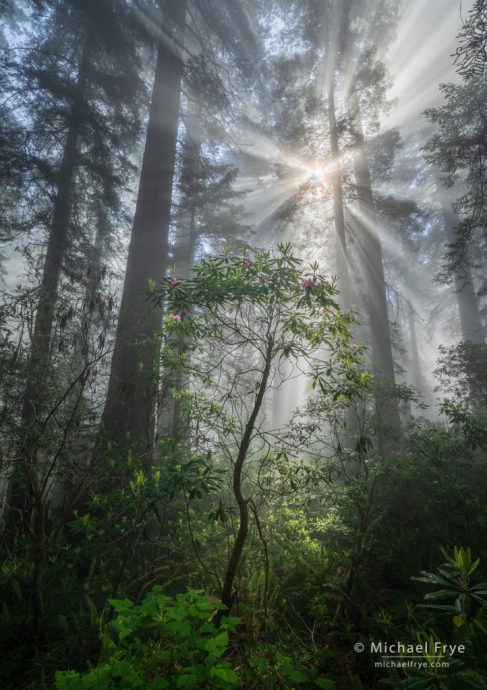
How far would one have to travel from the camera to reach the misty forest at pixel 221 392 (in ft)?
8.43

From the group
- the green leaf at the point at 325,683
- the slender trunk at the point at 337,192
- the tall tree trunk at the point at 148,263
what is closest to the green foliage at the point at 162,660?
the green leaf at the point at 325,683

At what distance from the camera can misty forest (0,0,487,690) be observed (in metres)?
2.57

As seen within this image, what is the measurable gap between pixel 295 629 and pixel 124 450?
296 centimetres

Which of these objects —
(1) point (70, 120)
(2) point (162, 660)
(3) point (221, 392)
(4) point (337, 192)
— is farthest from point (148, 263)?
(4) point (337, 192)

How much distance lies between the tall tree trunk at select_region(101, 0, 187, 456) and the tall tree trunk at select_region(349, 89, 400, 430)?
18.5 feet

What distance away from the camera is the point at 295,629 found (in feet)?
10.2

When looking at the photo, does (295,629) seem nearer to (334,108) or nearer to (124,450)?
(124,450)

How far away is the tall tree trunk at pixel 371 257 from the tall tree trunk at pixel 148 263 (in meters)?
5.65

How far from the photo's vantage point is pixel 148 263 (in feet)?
21.4

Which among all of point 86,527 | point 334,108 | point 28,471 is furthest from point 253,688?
point 334,108

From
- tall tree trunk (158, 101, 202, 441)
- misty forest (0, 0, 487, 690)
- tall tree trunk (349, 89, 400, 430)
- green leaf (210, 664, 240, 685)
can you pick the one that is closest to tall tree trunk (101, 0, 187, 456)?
misty forest (0, 0, 487, 690)

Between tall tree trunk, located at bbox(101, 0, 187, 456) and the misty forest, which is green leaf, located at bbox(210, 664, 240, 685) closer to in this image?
the misty forest

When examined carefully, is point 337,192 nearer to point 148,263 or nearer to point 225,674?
point 148,263

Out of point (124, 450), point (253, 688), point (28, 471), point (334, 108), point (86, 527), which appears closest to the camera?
point (253, 688)
